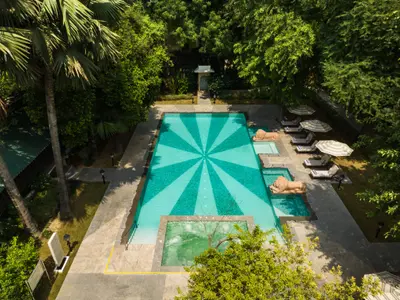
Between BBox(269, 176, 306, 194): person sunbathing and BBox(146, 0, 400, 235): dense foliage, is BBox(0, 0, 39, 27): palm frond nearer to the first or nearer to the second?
BBox(146, 0, 400, 235): dense foliage

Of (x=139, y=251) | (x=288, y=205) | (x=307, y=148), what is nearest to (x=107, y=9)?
(x=139, y=251)

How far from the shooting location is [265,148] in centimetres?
2030

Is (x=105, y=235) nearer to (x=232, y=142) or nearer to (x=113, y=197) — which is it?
(x=113, y=197)

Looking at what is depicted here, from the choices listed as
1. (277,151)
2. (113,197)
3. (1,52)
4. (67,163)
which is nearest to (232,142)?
(277,151)

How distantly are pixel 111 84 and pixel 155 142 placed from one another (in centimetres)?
676

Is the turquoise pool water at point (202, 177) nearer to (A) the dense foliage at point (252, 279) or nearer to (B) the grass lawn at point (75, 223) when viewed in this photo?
(B) the grass lawn at point (75, 223)

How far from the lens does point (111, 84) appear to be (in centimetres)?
1488

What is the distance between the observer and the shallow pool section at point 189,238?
39.6 feet

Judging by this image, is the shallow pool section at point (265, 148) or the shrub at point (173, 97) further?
the shrub at point (173, 97)

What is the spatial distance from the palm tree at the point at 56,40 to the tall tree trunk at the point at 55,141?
1.3 inches

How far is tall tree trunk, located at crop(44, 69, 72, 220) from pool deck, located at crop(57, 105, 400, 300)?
1571mm

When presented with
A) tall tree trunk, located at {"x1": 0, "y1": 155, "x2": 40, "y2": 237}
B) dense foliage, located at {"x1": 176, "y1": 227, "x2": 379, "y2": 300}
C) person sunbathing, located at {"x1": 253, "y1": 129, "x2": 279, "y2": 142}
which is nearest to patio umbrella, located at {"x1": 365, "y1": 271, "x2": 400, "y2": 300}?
dense foliage, located at {"x1": 176, "y1": 227, "x2": 379, "y2": 300}

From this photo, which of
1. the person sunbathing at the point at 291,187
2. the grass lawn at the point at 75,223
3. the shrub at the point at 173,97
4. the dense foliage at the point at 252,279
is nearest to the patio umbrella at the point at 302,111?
the person sunbathing at the point at 291,187

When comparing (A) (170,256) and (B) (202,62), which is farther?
(B) (202,62)
